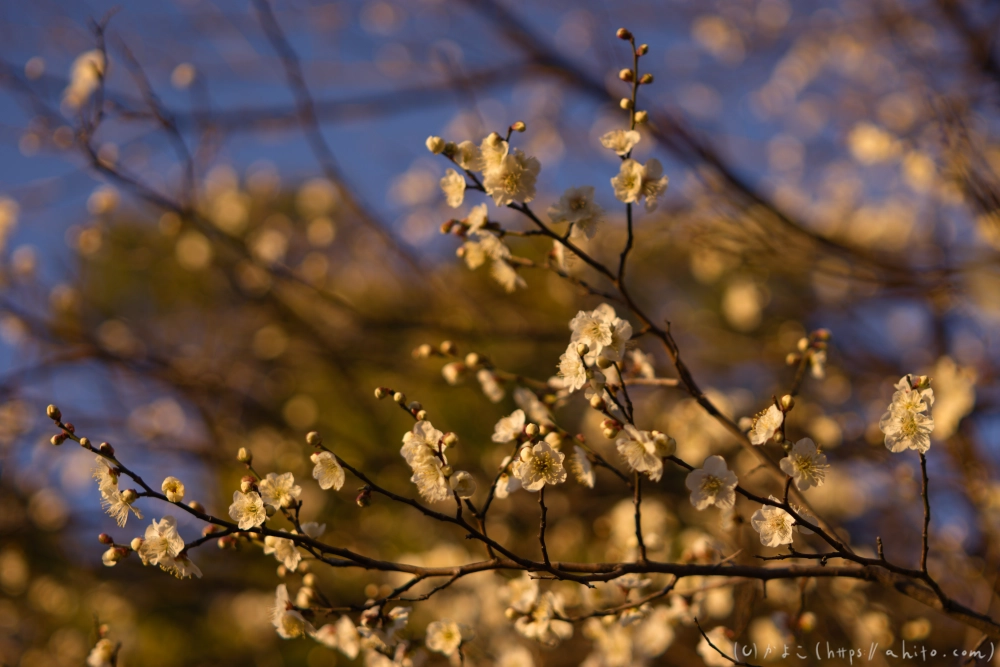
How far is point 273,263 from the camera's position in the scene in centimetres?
342

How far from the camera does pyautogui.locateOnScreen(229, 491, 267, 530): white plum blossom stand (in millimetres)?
1287

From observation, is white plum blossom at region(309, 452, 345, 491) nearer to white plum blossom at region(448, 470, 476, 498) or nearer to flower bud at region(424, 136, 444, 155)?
white plum blossom at region(448, 470, 476, 498)

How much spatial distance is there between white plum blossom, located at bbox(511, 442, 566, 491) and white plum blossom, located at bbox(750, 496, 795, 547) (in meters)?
0.37

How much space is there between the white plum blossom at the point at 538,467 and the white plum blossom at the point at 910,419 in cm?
61

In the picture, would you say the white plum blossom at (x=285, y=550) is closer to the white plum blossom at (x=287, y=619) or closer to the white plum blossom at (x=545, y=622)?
the white plum blossom at (x=287, y=619)

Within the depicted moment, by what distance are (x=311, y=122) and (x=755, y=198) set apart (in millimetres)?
1791

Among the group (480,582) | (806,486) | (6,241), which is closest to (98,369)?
(6,241)

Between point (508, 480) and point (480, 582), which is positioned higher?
point (480, 582)

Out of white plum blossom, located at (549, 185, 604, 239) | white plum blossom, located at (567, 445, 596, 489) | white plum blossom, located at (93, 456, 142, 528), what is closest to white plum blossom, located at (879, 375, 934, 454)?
white plum blossom, located at (567, 445, 596, 489)

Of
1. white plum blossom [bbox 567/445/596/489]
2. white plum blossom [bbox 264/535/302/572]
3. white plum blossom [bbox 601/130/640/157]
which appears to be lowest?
white plum blossom [bbox 264/535/302/572]

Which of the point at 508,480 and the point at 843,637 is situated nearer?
the point at 508,480

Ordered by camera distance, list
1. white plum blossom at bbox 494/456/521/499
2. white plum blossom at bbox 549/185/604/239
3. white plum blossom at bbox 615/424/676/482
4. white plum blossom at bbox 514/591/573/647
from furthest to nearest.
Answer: white plum blossom at bbox 514/591/573/647
white plum blossom at bbox 549/185/604/239
white plum blossom at bbox 494/456/521/499
white plum blossom at bbox 615/424/676/482

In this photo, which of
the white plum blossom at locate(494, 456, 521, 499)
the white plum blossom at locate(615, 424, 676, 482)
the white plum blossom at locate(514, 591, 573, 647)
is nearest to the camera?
the white plum blossom at locate(615, 424, 676, 482)

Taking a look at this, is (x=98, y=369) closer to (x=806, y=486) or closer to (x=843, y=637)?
(x=806, y=486)
